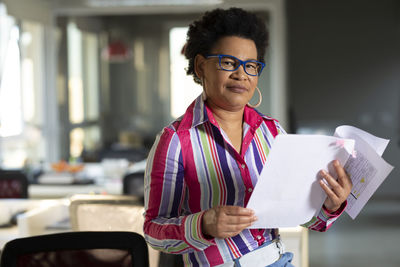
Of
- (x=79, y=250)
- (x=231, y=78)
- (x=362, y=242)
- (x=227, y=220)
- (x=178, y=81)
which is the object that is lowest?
(x=362, y=242)

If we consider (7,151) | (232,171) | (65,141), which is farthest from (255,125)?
(65,141)

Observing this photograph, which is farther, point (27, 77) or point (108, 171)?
point (27, 77)

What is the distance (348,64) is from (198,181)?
23.0 feet

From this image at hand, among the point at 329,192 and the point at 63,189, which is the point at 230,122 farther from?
the point at 63,189

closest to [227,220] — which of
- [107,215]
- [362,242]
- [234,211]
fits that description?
[234,211]

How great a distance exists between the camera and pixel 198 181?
140cm

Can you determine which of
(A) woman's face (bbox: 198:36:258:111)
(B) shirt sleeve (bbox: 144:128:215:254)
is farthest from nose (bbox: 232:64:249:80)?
(B) shirt sleeve (bbox: 144:128:215:254)

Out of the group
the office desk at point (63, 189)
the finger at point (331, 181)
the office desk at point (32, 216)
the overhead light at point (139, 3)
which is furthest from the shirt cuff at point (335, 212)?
the overhead light at point (139, 3)

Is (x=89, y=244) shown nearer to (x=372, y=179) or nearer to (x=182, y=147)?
(x=182, y=147)

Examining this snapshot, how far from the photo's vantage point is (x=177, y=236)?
1312 millimetres

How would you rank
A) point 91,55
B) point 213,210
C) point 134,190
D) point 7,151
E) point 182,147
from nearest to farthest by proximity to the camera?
1. point 213,210
2. point 182,147
3. point 134,190
4. point 7,151
5. point 91,55

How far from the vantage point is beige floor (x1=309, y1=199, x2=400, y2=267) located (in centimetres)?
474

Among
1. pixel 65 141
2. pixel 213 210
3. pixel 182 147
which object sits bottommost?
pixel 65 141

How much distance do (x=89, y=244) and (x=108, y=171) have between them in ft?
10.8
